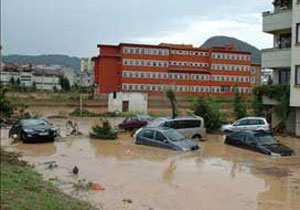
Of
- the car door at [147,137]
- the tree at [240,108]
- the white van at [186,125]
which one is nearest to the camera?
the car door at [147,137]

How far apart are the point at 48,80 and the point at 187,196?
482ft

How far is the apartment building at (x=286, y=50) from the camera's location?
113 ft

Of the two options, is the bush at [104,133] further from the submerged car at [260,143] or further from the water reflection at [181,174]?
the submerged car at [260,143]

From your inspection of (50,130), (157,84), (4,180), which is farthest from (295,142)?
(157,84)

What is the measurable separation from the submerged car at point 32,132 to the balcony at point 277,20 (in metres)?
18.8

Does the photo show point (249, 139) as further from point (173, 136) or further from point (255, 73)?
point (255, 73)

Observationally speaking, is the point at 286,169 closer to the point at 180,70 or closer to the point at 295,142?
the point at 295,142

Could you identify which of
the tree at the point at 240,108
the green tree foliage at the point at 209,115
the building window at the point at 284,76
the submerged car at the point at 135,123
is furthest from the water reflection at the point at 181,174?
the tree at the point at 240,108

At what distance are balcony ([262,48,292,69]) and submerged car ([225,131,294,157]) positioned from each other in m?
9.51

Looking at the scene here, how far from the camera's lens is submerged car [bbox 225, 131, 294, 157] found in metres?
26.1

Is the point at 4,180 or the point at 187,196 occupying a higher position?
the point at 4,180

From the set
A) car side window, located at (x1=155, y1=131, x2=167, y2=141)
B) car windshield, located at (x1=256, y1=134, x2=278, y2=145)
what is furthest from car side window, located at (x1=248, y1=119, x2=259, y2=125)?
car side window, located at (x1=155, y1=131, x2=167, y2=141)

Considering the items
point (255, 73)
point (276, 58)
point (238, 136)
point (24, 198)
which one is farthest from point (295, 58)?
point (255, 73)

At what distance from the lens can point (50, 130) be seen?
3191 cm
